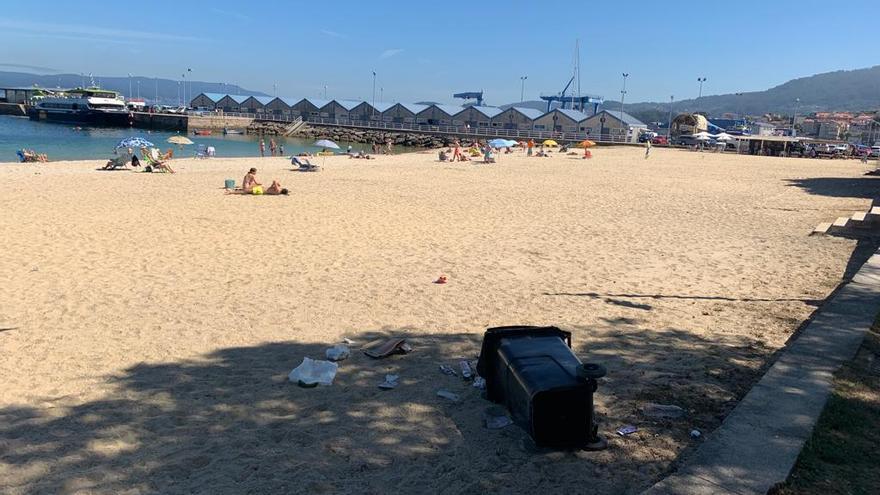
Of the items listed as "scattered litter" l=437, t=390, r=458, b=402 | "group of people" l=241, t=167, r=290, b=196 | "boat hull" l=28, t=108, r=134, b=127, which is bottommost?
"scattered litter" l=437, t=390, r=458, b=402

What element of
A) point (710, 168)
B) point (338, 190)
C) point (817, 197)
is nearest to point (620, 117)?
point (710, 168)

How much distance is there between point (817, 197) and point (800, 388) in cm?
1757

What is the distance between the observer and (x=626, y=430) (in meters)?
3.87

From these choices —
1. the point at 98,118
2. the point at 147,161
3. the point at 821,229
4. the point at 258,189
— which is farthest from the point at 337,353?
the point at 98,118

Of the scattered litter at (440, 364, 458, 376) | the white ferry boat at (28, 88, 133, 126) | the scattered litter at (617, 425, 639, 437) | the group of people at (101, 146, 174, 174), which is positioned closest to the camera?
the scattered litter at (617, 425, 639, 437)

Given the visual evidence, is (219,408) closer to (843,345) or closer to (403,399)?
(403,399)

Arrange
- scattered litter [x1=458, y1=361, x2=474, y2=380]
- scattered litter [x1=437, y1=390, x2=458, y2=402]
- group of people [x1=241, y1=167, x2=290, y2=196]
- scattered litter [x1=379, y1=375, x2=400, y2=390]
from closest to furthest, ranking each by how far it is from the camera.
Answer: scattered litter [x1=437, y1=390, x2=458, y2=402]
scattered litter [x1=379, y1=375, x2=400, y2=390]
scattered litter [x1=458, y1=361, x2=474, y2=380]
group of people [x1=241, y1=167, x2=290, y2=196]

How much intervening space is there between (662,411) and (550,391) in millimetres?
1138

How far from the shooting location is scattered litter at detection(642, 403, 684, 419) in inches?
160

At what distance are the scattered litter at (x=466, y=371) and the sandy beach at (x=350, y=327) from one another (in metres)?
0.15

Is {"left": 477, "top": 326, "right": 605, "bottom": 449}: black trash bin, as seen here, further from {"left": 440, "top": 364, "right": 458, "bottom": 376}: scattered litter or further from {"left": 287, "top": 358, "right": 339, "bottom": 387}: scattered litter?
{"left": 287, "top": 358, "right": 339, "bottom": 387}: scattered litter

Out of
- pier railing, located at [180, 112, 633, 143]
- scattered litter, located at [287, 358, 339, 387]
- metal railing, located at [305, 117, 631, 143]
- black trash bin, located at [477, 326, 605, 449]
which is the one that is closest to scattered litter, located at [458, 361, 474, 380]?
black trash bin, located at [477, 326, 605, 449]

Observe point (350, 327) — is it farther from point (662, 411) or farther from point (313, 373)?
point (662, 411)

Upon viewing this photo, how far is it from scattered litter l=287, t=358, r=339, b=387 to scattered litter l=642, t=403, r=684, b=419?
2.30 m
